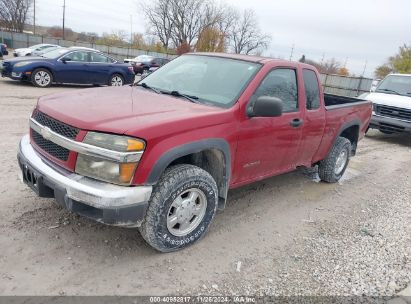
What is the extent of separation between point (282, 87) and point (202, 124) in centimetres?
148

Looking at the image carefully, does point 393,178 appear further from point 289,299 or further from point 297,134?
point 289,299

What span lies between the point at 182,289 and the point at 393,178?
5285 millimetres

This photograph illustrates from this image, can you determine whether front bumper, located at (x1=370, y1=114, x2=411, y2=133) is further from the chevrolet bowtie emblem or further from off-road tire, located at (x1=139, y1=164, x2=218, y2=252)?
the chevrolet bowtie emblem

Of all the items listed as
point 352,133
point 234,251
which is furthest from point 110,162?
point 352,133

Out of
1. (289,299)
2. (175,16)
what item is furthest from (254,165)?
(175,16)

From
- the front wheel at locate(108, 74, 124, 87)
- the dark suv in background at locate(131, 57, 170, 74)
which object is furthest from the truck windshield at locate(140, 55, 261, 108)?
the dark suv in background at locate(131, 57, 170, 74)

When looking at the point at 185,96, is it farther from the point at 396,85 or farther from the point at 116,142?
the point at 396,85

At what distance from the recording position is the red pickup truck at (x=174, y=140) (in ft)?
9.54

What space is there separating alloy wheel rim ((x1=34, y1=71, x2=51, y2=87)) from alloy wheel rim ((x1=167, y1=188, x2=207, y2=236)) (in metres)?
10.7

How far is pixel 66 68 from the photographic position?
1274 cm

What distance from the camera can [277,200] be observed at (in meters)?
5.04

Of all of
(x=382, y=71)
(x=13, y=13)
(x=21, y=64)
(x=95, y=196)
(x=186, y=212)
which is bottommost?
(x=186, y=212)

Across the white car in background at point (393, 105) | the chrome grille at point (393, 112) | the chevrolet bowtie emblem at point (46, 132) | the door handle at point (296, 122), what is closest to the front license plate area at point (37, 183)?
the chevrolet bowtie emblem at point (46, 132)

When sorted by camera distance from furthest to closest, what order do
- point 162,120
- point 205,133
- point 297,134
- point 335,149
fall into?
point 335,149 < point 297,134 < point 205,133 < point 162,120
